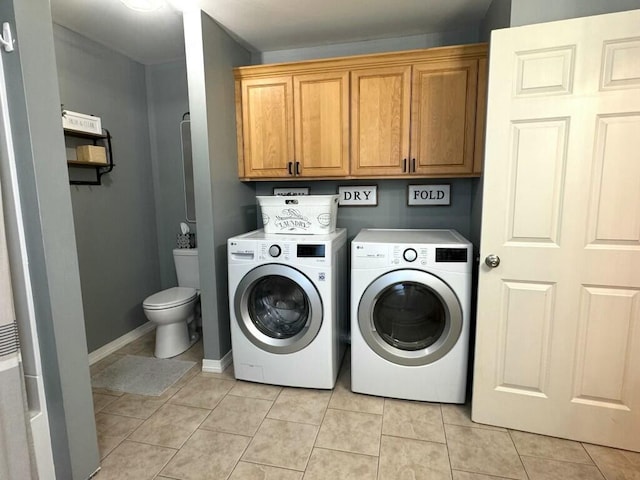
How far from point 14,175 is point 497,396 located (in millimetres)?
2391

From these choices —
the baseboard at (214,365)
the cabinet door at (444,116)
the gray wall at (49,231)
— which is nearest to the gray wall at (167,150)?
the baseboard at (214,365)

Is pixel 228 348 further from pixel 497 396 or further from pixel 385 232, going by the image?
pixel 497 396

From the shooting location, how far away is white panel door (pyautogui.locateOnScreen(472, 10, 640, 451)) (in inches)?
57.3

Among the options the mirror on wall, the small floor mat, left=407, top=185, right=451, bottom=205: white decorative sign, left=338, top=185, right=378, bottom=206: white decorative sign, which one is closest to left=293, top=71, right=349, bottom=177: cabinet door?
left=338, top=185, right=378, bottom=206: white decorative sign

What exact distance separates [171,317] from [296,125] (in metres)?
1.71

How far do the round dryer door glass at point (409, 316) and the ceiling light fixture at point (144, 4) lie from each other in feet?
7.13

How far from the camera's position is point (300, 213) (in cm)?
214

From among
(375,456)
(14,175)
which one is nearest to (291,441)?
(375,456)

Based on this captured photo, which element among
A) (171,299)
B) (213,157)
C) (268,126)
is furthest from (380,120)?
(171,299)

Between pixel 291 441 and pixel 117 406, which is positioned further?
pixel 117 406

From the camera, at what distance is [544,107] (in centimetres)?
153

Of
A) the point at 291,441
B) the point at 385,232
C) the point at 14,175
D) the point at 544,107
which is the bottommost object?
the point at 291,441

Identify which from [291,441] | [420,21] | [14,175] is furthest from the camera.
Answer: [420,21]

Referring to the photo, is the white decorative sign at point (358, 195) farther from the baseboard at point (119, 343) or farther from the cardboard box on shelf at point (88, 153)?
the baseboard at point (119, 343)
